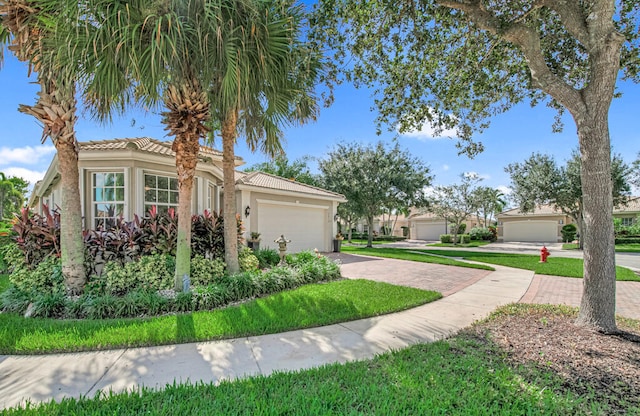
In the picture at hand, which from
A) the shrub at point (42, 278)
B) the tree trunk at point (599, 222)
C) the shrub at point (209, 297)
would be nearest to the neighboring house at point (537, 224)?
the tree trunk at point (599, 222)

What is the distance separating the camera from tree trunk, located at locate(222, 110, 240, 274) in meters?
7.79

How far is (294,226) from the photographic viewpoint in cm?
1598

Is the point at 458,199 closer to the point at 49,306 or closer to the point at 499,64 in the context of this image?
the point at 499,64

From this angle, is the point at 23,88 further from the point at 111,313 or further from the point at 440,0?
the point at 440,0

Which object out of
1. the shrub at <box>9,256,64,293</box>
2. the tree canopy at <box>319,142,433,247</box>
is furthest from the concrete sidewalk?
the tree canopy at <box>319,142,433,247</box>

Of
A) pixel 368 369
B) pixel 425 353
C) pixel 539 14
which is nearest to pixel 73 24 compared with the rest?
pixel 368 369

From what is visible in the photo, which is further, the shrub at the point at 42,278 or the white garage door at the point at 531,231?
the white garage door at the point at 531,231

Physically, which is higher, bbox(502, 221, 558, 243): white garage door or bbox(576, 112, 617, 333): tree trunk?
bbox(576, 112, 617, 333): tree trunk

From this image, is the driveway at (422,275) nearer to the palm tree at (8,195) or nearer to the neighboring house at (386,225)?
the neighboring house at (386,225)

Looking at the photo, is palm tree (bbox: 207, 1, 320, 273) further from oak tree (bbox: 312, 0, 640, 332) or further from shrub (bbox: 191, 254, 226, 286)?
oak tree (bbox: 312, 0, 640, 332)

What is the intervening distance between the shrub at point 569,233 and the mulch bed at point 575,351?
3811 centimetres

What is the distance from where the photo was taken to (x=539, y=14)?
6695 millimetres

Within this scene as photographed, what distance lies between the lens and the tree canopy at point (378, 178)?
21828 millimetres

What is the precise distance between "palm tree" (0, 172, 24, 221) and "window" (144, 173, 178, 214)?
41275 millimetres
